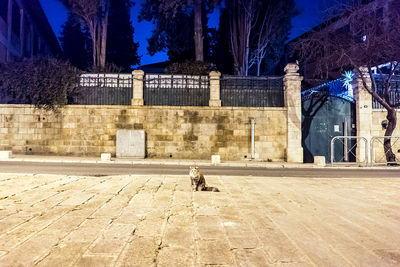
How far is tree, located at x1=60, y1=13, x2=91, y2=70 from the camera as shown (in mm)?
31219

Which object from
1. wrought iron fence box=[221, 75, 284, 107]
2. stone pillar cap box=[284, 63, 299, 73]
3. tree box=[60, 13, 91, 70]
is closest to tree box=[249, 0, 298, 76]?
wrought iron fence box=[221, 75, 284, 107]

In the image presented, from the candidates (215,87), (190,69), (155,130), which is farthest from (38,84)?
(215,87)

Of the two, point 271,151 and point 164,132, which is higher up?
point 164,132

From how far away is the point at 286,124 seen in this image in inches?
629

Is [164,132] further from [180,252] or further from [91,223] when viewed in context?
[180,252]

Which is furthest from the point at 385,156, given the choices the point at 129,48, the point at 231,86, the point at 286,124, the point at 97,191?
the point at 129,48

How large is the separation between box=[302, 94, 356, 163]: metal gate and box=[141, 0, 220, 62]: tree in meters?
9.27

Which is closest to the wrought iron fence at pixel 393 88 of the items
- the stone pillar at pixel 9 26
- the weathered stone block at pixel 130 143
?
the weathered stone block at pixel 130 143

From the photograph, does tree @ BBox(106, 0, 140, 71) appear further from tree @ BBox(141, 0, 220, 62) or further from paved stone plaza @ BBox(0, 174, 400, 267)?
paved stone plaza @ BBox(0, 174, 400, 267)

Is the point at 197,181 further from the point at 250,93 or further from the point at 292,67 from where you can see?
the point at 292,67

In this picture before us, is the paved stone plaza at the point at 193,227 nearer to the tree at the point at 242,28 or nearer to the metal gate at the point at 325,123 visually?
the metal gate at the point at 325,123

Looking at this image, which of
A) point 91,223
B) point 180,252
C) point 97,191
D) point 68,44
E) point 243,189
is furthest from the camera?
point 68,44

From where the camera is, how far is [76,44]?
3288 cm

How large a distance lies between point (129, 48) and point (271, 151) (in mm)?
22937
